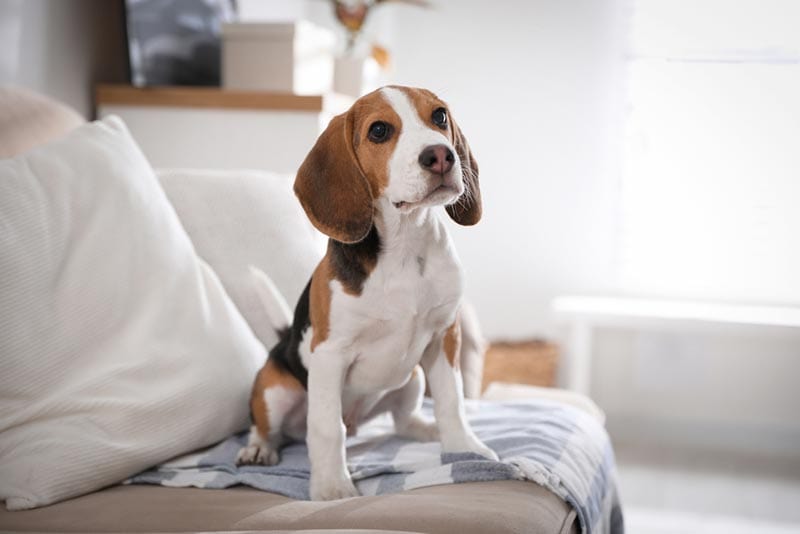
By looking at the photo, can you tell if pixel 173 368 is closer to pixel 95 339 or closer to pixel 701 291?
pixel 95 339

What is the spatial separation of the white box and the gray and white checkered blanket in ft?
4.25

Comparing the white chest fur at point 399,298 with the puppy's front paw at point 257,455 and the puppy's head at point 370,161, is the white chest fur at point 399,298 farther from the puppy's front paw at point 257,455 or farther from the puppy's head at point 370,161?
the puppy's front paw at point 257,455

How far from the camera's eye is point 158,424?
1462 mm

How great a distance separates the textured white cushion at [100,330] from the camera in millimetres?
1360

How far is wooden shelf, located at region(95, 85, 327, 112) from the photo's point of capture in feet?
8.69

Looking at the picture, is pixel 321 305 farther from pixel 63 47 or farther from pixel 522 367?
pixel 522 367

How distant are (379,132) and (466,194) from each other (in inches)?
6.6

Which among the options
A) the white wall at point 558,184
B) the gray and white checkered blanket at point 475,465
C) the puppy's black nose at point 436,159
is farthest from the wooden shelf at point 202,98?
the white wall at point 558,184

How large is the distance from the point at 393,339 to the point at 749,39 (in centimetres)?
288

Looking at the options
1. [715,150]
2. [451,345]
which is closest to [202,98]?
[451,345]

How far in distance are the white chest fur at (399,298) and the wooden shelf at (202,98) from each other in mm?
1277

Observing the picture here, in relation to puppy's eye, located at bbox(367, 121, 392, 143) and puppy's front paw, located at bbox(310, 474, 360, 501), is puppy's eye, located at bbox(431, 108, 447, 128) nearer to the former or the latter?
puppy's eye, located at bbox(367, 121, 392, 143)

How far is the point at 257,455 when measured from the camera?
5.02 ft

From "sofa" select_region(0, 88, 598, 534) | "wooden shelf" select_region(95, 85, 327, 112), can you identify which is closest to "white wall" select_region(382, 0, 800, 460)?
"wooden shelf" select_region(95, 85, 327, 112)
